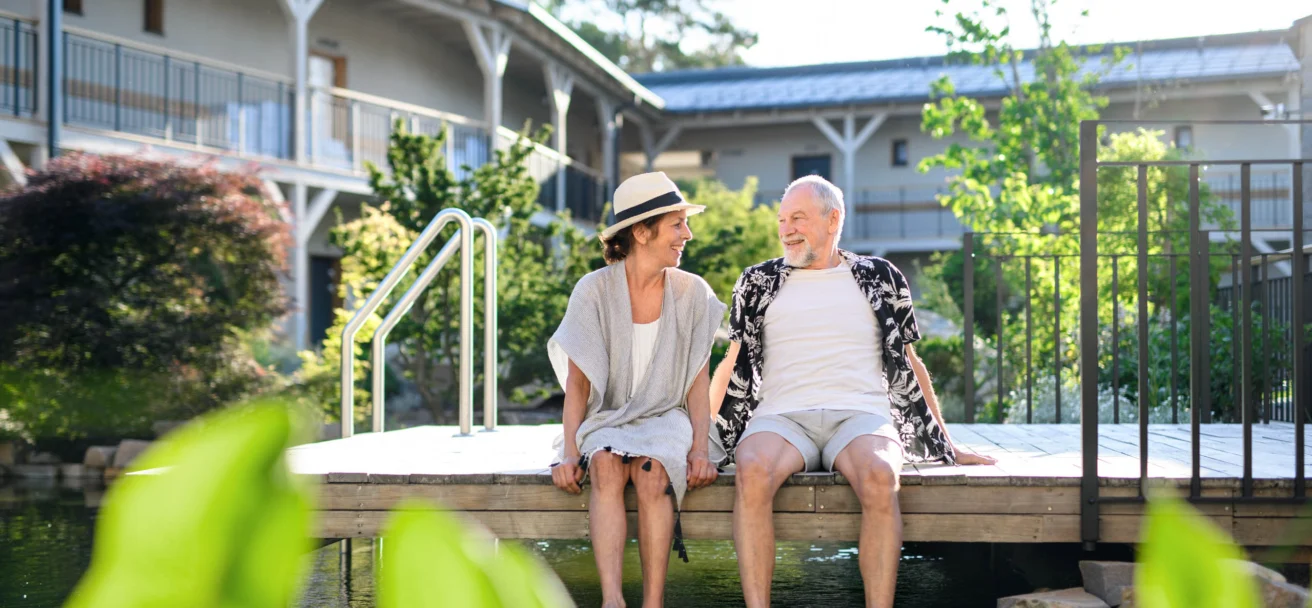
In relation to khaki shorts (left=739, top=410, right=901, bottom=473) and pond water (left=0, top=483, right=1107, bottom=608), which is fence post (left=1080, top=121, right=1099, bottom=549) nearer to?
khaki shorts (left=739, top=410, right=901, bottom=473)

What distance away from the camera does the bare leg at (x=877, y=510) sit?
10.0 feet

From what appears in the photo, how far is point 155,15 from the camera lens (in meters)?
12.6

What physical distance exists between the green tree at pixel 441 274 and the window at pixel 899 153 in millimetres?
12804

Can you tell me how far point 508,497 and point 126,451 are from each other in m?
5.79

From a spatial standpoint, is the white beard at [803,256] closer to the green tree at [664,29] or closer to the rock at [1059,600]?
the rock at [1059,600]

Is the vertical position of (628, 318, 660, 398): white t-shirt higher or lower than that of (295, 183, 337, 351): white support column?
lower

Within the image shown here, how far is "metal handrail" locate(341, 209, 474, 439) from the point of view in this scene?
186 inches

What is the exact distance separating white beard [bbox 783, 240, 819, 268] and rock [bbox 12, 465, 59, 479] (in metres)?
6.63

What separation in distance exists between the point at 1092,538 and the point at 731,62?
3133 centimetres

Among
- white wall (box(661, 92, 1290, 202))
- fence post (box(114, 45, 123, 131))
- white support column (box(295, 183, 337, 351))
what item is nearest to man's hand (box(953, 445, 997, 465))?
fence post (box(114, 45, 123, 131))

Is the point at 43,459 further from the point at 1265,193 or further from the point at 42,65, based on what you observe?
the point at 1265,193

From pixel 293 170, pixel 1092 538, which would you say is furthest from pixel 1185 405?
pixel 293 170

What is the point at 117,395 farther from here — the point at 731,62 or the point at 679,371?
the point at 731,62

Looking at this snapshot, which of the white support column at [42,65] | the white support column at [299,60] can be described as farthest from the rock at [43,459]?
the white support column at [299,60]
